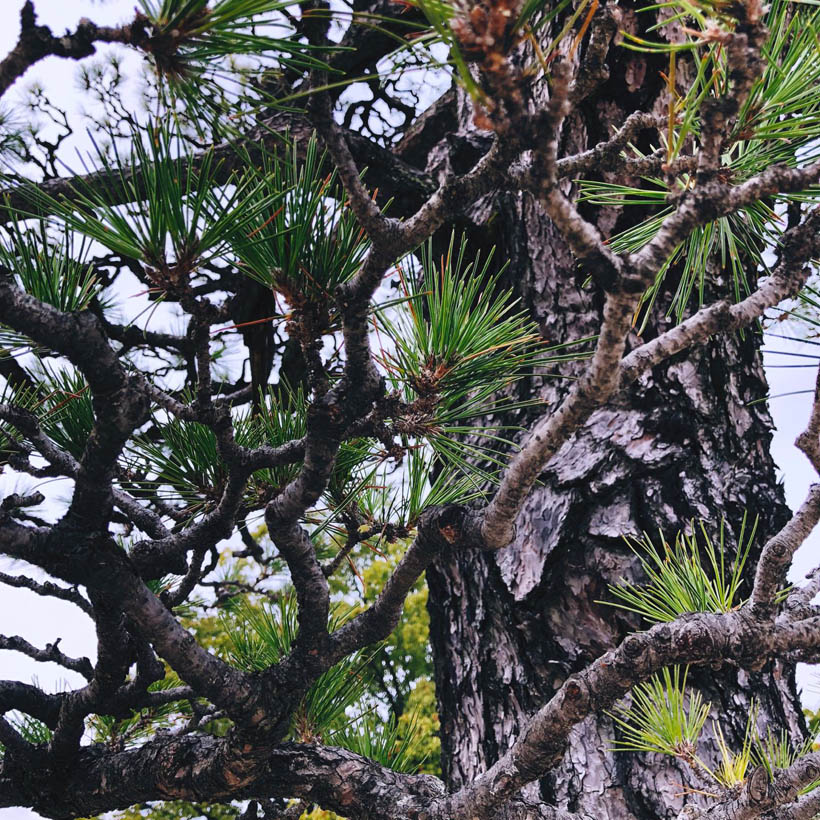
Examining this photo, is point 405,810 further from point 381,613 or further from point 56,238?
point 56,238

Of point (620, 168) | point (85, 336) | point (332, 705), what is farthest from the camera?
point (332, 705)

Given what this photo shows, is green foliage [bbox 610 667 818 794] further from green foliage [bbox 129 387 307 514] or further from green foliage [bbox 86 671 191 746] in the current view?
green foliage [bbox 86 671 191 746]

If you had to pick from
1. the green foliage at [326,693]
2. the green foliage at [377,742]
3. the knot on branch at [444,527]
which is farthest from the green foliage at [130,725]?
the knot on branch at [444,527]

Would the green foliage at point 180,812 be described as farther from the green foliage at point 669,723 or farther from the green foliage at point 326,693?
the green foliage at point 669,723

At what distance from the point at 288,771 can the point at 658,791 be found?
46 centimetres

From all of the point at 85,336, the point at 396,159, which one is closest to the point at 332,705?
the point at 85,336

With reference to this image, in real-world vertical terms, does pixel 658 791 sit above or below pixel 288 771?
below

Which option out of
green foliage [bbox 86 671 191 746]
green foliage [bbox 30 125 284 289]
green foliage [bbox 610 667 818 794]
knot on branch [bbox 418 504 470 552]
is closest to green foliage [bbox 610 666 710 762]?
green foliage [bbox 610 667 818 794]

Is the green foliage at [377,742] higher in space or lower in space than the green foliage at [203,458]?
lower

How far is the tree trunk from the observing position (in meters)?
0.91

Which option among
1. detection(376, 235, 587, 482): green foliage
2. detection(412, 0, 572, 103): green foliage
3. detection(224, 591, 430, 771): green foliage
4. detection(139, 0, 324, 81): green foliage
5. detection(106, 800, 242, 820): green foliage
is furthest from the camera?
detection(106, 800, 242, 820): green foliage

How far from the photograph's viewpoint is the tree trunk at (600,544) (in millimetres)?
908

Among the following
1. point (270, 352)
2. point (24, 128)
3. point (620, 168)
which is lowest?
point (620, 168)

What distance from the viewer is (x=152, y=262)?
0.61m
